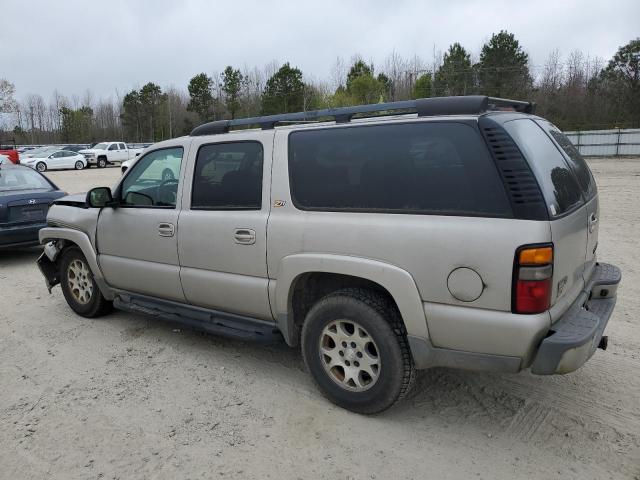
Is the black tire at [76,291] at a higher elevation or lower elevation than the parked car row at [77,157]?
lower

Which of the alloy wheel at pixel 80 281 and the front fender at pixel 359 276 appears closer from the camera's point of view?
the front fender at pixel 359 276

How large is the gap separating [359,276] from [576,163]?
1.82 metres

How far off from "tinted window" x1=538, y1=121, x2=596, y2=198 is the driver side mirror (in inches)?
146

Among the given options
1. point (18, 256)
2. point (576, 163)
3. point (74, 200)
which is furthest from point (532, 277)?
point (18, 256)

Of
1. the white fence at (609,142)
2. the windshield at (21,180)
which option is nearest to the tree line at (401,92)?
the white fence at (609,142)

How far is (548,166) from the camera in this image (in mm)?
2959

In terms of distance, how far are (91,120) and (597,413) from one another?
258 feet

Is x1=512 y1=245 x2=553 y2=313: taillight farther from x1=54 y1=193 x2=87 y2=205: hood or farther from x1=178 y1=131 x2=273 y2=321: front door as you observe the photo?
x1=54 y1=193 x2=87 y2=205: hood

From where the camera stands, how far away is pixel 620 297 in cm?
537

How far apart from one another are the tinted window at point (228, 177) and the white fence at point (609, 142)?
33.8 meters

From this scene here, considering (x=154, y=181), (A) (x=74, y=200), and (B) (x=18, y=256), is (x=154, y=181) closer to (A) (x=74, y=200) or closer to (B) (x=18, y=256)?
(A) (x=74, y=200)

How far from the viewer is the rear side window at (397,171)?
→ 276 centimetres

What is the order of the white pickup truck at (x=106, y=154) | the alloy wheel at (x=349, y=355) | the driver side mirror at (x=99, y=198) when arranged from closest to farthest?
the alloy wheel at (x=349, y=355) → the driver side mirror at (x=99, y=198) → the white pickup truck at (x=106, y=154)

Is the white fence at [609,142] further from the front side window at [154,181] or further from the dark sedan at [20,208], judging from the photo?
the front side window at [154,181]
